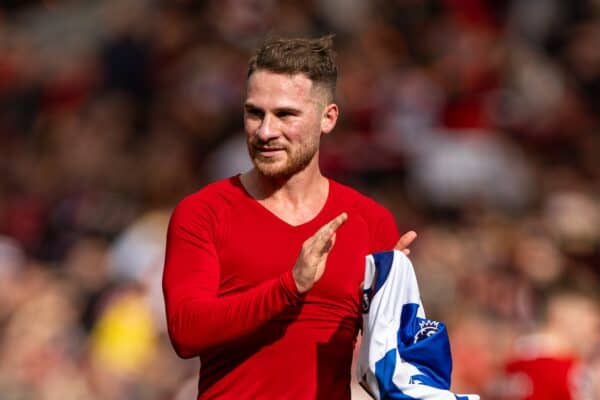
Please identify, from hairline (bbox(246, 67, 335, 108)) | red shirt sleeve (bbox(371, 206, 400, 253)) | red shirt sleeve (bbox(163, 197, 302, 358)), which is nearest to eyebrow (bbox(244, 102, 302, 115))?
Answer: hairline (bbox(246, 67, 335, 108))

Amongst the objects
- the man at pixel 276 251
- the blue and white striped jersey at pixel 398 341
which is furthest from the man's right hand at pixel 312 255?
the blue and white striped jersey at pixel 398 341

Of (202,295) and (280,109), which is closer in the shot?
(202,295)

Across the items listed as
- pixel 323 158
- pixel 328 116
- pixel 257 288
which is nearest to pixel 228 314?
pixel 257 288

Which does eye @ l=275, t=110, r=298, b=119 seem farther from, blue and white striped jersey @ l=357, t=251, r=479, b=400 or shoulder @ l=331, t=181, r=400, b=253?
blue and white striped jersey @ l=357, t=251, r=479, b=400

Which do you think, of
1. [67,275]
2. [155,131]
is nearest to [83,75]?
[155,131]

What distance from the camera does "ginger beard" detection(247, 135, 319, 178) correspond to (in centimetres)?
535

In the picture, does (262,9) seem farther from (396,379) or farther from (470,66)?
(396,379)

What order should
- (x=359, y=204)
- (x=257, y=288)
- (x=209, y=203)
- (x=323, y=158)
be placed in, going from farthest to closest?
(x=323, y=158) → (x=359, y=204) → (x=209, y=203) → (x=257, y=288)

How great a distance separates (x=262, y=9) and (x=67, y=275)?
375 centimetres

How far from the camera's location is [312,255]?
4930mm

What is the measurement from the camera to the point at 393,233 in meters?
5.64

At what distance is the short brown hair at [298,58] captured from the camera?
5.35 meters

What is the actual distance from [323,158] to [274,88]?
7.78m

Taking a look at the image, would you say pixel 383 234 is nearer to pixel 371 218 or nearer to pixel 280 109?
pixel 371 218
